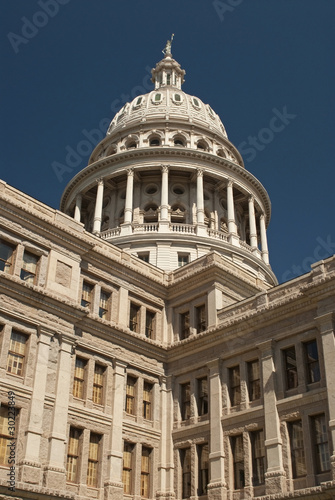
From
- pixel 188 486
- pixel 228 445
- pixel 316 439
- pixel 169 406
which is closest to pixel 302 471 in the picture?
pixel 316 439

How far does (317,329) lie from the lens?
108 feet

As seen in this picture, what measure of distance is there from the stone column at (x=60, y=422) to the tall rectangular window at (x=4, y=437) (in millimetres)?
2138

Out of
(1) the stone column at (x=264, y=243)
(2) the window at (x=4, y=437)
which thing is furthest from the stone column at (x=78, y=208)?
(2) the window at (x=4, y=437)

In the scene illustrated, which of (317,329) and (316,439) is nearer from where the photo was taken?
(316,439)

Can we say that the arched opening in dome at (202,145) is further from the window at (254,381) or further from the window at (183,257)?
the window at (254,381)

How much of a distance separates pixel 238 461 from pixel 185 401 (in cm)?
608

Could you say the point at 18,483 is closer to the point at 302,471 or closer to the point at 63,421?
the point at 63,421

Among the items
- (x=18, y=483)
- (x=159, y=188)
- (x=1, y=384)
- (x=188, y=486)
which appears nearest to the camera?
(x=18, y=483)

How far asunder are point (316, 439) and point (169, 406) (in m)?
11.0

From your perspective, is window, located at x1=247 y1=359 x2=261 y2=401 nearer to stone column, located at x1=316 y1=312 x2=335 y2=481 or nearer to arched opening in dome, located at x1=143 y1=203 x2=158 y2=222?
stone column, located at x1=316 y1=312 x2=335 y2=481

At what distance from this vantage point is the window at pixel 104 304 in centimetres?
3856

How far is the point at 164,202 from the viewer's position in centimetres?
6297

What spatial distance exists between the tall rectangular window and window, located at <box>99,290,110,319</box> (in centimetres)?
967

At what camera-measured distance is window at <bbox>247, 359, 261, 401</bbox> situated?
34969 mm
